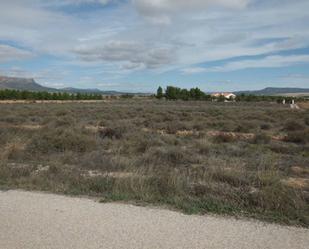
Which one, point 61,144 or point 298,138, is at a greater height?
point 61,144

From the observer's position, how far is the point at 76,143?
579 inches

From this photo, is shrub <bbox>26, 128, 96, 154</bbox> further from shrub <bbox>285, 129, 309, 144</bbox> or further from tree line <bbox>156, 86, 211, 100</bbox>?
tree line <bbox>156, 86, 211, 100</bbox>

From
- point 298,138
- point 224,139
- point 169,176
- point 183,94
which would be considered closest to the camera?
point 169,176

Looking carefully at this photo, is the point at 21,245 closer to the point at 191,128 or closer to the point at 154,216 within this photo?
the point at 154,216

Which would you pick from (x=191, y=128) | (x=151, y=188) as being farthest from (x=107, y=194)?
(x=191, y=128)

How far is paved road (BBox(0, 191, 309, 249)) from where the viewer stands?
5.00 m

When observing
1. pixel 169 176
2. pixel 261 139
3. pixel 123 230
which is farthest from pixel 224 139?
pixel 123 230

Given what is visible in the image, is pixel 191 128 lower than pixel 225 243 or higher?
lower

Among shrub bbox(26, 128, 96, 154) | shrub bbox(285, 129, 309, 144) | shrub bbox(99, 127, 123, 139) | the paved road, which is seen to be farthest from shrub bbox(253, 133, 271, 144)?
the paved road

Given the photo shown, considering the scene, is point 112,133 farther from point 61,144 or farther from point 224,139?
point 224,139

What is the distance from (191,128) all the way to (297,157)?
40.6ft

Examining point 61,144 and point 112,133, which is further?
point 112,133

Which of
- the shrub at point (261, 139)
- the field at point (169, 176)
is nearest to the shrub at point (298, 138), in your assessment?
the shrub at point (261, 139)

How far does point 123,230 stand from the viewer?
5.48 meters
